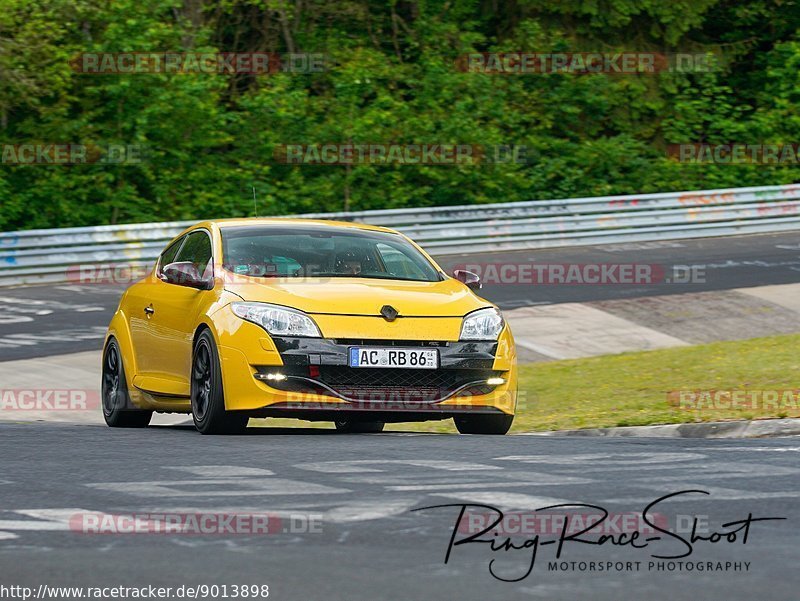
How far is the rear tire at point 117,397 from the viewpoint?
11945mm

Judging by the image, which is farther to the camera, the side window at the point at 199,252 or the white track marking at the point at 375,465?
the side window at the point at 199,252

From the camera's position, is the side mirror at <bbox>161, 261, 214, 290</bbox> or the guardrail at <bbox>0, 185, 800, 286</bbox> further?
the guardrail at <bbox>0, 185, 800, 286</bbox>

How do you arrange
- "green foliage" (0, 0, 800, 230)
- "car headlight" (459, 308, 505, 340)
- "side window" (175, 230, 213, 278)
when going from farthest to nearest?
"green foliage" (0, 0, 800, 230), "side window" (175, 230, 213, 278), "car headlight" (459, 308, 505, 340)

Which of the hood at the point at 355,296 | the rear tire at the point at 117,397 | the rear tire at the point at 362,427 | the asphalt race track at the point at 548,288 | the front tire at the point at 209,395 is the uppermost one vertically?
the hood at the point at 355,296

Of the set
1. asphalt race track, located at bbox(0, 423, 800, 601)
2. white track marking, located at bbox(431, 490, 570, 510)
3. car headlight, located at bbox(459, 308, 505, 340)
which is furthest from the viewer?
car headlight, located at bbox(459, 308, 505, 340)

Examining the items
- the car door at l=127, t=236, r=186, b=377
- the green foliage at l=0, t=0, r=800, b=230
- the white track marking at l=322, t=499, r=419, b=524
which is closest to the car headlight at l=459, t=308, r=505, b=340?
the car door at l=127, t=236, r=186, b=377

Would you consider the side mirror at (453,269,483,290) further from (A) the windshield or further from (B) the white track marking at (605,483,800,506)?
(B) the white track marking at (605,483,800,506)

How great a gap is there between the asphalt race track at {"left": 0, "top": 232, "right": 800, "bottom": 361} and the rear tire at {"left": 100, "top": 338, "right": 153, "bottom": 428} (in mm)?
5548

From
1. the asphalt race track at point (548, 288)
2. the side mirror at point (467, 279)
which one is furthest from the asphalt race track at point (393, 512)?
the asphalt race track at point (548, 288)

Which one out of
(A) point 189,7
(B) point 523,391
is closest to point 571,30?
(A) point 189,7

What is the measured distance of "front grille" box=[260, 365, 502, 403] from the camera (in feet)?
31.9

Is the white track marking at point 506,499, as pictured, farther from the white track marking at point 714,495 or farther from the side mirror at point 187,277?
the side mirror at point 187,277

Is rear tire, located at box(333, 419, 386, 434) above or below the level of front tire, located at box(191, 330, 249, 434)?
below

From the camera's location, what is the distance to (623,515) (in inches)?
253
